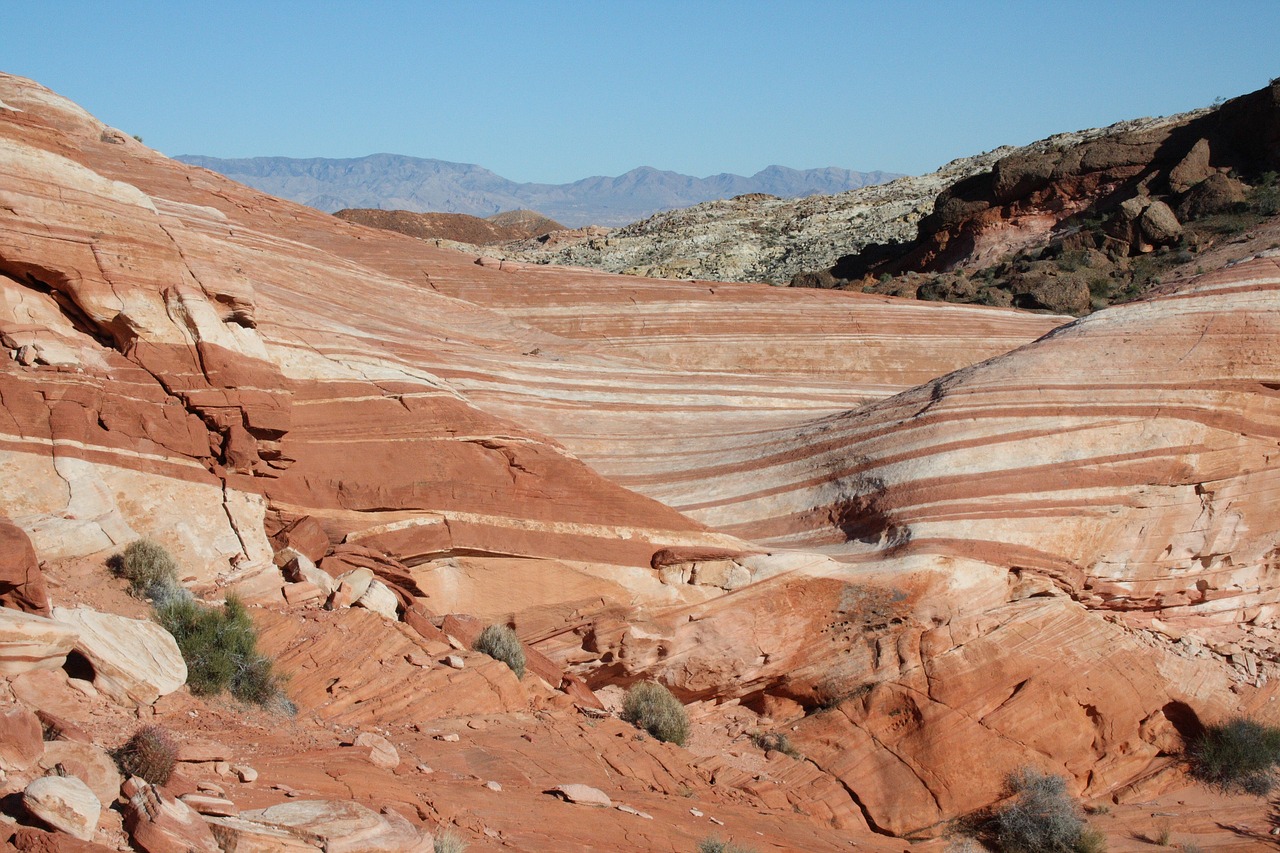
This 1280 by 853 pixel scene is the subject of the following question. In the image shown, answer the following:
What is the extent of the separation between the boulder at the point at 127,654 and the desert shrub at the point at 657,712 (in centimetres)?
507

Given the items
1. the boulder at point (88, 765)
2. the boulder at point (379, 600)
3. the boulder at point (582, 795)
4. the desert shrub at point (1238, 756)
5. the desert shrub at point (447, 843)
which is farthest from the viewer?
the desert shrub at point (1238, 756)

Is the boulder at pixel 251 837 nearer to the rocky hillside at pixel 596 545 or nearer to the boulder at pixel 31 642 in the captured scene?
the rocky hillside at pixel 596 545

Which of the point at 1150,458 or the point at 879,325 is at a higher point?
the point at 879,325

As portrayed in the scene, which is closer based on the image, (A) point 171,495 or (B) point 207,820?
(B) point 207,820

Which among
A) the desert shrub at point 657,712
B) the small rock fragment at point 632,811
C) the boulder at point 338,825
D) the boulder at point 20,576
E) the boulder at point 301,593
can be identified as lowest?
the desert shrub at point 657,712

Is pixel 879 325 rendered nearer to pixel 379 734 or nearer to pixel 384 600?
pixel 384 600

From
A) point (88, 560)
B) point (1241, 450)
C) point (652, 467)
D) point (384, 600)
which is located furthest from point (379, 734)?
point (1241, 450)

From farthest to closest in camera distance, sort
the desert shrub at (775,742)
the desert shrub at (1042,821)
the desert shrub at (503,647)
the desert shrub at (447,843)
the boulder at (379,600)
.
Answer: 1. the desert shrub at (775,742)
2. the desert shrub at (1042,821)
3. the desert shrub at (503,647)
4. the boulder at (379,600)
5. the desert shrub at (447,843)

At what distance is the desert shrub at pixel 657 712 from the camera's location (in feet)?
39.5

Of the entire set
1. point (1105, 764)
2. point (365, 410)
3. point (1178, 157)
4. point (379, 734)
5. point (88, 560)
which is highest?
point (1178, 157)

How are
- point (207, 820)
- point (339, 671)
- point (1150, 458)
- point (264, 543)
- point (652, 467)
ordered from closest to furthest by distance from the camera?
1. point (207, 820)
2. point (339, 671)
3. point (264, 543)
4. point (1150, 458)
5. point (652, 467)

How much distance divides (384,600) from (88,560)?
2639mm

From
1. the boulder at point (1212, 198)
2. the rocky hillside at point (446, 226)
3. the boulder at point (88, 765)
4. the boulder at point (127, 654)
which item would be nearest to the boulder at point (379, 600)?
the boulder at point (127, 654)

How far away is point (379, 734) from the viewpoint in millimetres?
9234
